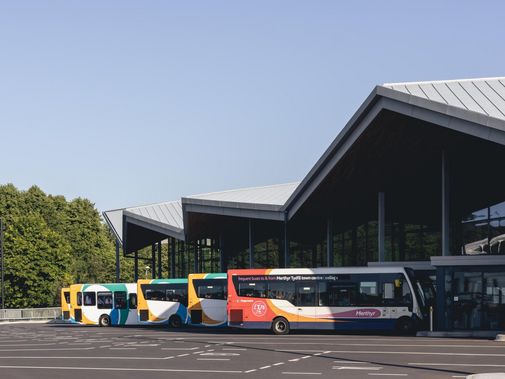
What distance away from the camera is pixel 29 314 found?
7262cm

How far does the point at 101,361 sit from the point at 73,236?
83.3m

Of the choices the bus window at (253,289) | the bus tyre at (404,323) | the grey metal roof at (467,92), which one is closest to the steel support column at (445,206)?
the bus tyre at (404,323)

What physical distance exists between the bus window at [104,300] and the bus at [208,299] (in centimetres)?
727

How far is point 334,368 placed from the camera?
74.7 ft

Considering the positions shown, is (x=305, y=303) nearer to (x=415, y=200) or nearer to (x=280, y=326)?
(x=280, y=326)

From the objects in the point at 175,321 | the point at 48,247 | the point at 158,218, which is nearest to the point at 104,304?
the point at 175,321

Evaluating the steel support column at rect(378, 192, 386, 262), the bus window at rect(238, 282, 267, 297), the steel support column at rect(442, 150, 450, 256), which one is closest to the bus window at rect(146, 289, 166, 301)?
the bus window at rect(238, 282, 267, 297)

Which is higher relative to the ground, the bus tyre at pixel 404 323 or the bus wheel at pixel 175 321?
the bus tyre at pixel 404 323

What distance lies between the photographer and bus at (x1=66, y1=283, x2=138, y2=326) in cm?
5212

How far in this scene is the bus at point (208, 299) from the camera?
46094 millimetres

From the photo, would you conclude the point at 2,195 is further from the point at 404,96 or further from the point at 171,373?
the point at 171,373

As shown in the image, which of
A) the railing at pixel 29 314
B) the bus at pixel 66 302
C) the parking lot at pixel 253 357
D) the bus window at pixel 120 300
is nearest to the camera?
the parking lot at pixel 253 357

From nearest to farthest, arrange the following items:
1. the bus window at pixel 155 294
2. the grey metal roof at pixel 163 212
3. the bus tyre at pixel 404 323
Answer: the bus tyre at pixel 404 323, the bus window at pixel 155 294, the grey metal roof at pixel 163 212

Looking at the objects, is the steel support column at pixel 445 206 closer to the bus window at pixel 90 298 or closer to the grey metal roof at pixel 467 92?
the grey metal roof at pixel 467 92
